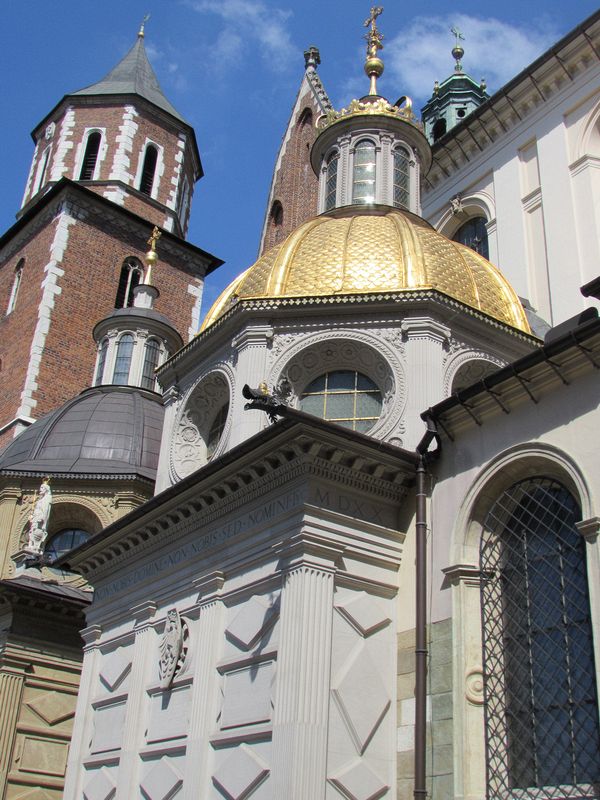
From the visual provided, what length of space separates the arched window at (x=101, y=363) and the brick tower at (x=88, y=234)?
3.49 meters

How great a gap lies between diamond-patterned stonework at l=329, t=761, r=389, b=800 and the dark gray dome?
1111 centimetres

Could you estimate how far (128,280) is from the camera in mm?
32281

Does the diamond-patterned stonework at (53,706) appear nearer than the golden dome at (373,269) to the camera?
No

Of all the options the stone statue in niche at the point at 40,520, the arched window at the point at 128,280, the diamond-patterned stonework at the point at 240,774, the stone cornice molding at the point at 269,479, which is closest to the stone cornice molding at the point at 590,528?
the stone cornice molding at the point at 269,479

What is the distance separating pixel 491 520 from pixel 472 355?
3.35m

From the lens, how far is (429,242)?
47.2 feet

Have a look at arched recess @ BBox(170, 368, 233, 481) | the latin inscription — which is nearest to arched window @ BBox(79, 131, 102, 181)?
arched recess @ BBox(170, 368, 233, 481)

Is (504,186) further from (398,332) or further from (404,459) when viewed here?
(404,459)

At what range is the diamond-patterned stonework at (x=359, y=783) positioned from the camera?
936 centimetres

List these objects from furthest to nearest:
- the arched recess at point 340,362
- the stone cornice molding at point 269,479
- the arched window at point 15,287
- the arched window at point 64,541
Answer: the arched window at point 15,287 < the arched window at point 64,541 < the arched recess at point 340,362 < the stone cornice molding at point 269,479

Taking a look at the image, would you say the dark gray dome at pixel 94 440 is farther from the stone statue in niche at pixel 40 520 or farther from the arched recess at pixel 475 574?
the arched recess at pixel 475 574

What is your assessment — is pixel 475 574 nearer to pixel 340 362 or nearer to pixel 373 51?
pixel 340 362

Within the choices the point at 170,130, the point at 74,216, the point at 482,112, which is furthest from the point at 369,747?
the point at 170,130

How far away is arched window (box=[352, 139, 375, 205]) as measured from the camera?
1772 centimetres
